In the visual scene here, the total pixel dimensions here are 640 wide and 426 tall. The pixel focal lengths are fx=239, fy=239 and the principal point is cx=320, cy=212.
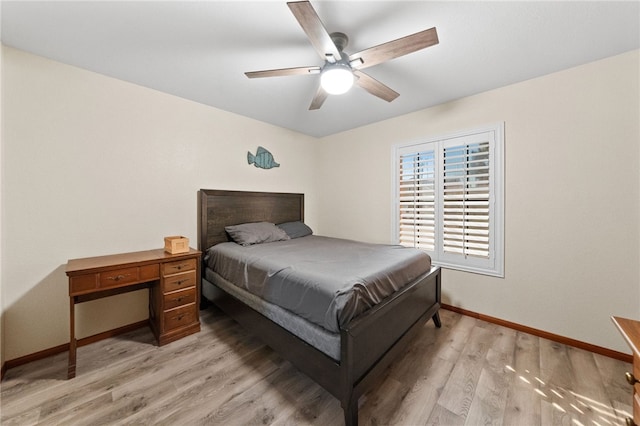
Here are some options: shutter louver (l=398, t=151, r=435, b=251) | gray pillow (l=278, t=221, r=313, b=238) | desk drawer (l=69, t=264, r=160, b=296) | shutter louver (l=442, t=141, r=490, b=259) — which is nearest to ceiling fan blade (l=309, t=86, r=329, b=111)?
shutter louver (l=398, t=151, r=435, b=251)

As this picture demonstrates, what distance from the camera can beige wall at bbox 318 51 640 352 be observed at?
194cm

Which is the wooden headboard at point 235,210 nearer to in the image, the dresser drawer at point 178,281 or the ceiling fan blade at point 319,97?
the dresser drawer at point 178,281

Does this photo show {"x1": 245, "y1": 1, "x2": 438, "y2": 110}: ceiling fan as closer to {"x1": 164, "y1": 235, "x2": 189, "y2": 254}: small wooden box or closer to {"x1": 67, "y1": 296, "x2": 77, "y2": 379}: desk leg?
{"x1": 164, "y1": 235, "x2": 189, "y2": 254}: small wooden box

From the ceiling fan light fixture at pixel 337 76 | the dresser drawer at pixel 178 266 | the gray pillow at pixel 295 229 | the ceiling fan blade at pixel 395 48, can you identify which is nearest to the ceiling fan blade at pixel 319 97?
the ceiling fan light fixture at pixel 337 76

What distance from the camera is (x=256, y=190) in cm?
352

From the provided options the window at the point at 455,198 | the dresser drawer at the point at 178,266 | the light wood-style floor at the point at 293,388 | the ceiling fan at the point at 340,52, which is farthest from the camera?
the window at the point at 455,198

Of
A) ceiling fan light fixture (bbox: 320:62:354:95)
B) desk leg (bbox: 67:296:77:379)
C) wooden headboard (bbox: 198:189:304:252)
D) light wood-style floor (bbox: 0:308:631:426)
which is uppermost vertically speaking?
ceiling fan light fixture (bbox: 320:62:354:95)

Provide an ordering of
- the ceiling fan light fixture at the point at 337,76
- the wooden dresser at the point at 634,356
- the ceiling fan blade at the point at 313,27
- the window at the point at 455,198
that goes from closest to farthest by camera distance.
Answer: the wooden dresser at the point at 634,356 → the ceiling fan blade at the point at 313,27 → the ceiling fan light fixture at the point at 337,76 → the window at the point at 455,198

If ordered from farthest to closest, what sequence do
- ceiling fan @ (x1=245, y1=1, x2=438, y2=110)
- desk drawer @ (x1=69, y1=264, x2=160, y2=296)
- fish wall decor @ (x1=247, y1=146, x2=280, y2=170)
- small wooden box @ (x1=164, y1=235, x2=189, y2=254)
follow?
fish wall decor @ (x1=247, y1=146, x2=280, y2=170)
small wooden box @ (x1=164, y1=235, x2=189, y2=254)
desk drawer @ (x1=69, y1=264, x2=160, y2=296)
ceiling fan @ (x1=245, y1=1, x2=438, y2=110)

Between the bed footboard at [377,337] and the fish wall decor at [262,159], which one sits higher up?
the fish wall decor at [262,159]

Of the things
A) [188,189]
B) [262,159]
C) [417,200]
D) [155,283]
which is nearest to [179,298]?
[155,283]

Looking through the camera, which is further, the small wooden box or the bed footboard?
the small wooden box

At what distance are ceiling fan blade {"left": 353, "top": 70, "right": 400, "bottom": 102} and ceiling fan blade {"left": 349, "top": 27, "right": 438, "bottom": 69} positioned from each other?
147mm

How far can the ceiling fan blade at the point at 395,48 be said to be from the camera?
136 centimetres
